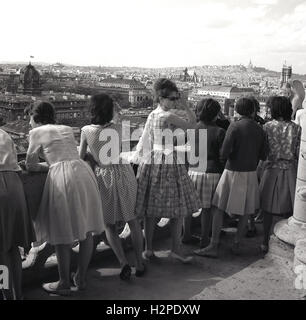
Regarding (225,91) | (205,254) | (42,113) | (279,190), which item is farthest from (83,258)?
(225,91)

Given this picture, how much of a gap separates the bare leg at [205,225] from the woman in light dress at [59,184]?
1.12 m

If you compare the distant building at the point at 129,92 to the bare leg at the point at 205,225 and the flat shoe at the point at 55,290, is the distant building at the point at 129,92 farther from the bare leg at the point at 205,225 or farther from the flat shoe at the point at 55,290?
the flat shoe at the point at 55,290

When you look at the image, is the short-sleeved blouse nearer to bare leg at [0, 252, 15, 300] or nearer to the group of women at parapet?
the group of women at parapet

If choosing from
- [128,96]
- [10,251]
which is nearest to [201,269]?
[10,251]

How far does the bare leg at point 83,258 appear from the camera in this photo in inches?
115

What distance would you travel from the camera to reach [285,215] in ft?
12.4

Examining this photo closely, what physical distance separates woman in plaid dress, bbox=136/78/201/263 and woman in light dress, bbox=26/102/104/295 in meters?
0.51

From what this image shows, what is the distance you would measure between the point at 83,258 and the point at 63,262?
0.54ft

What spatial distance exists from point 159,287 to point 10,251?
0.96 meters

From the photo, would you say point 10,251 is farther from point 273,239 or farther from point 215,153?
point 273,239

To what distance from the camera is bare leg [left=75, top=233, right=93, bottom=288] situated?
9.58 ft

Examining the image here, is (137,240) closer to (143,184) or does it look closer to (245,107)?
(143,184)

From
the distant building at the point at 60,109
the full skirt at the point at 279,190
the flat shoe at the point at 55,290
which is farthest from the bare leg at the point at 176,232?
the distant building at the point at 60,109
